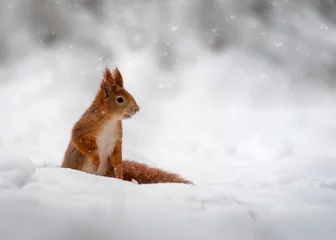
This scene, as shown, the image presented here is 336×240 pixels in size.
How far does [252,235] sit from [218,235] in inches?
6.1

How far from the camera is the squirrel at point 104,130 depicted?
136 inches

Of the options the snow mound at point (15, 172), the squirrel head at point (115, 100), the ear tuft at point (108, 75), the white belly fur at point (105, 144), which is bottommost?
the snow mound at point (15, 172)

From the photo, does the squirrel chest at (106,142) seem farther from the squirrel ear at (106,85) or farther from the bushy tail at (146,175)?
the bushy tail at (146,175)

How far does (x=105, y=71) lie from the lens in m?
3.52

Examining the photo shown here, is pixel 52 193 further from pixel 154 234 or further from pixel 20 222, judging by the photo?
pixel 154 234

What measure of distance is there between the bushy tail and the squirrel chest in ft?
1.11

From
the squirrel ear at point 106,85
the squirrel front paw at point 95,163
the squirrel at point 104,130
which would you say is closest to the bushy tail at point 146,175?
the squirrel at point 104,130

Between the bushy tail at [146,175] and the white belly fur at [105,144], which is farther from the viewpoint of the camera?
the bushy tail at [146,175]

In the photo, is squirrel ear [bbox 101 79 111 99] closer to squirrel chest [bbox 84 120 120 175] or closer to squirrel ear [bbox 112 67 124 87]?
squirrel ear [bbox 112 67 124 87]

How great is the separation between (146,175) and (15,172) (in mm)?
1613

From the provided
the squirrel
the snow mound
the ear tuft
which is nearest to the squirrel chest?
the squirrel

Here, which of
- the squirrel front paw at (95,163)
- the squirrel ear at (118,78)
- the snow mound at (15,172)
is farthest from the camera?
the squirrel ear at (118,78)

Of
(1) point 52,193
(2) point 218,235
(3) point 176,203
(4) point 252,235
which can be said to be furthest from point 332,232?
(1) point 52,193

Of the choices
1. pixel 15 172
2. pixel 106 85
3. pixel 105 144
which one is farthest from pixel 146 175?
pixel 15 172
